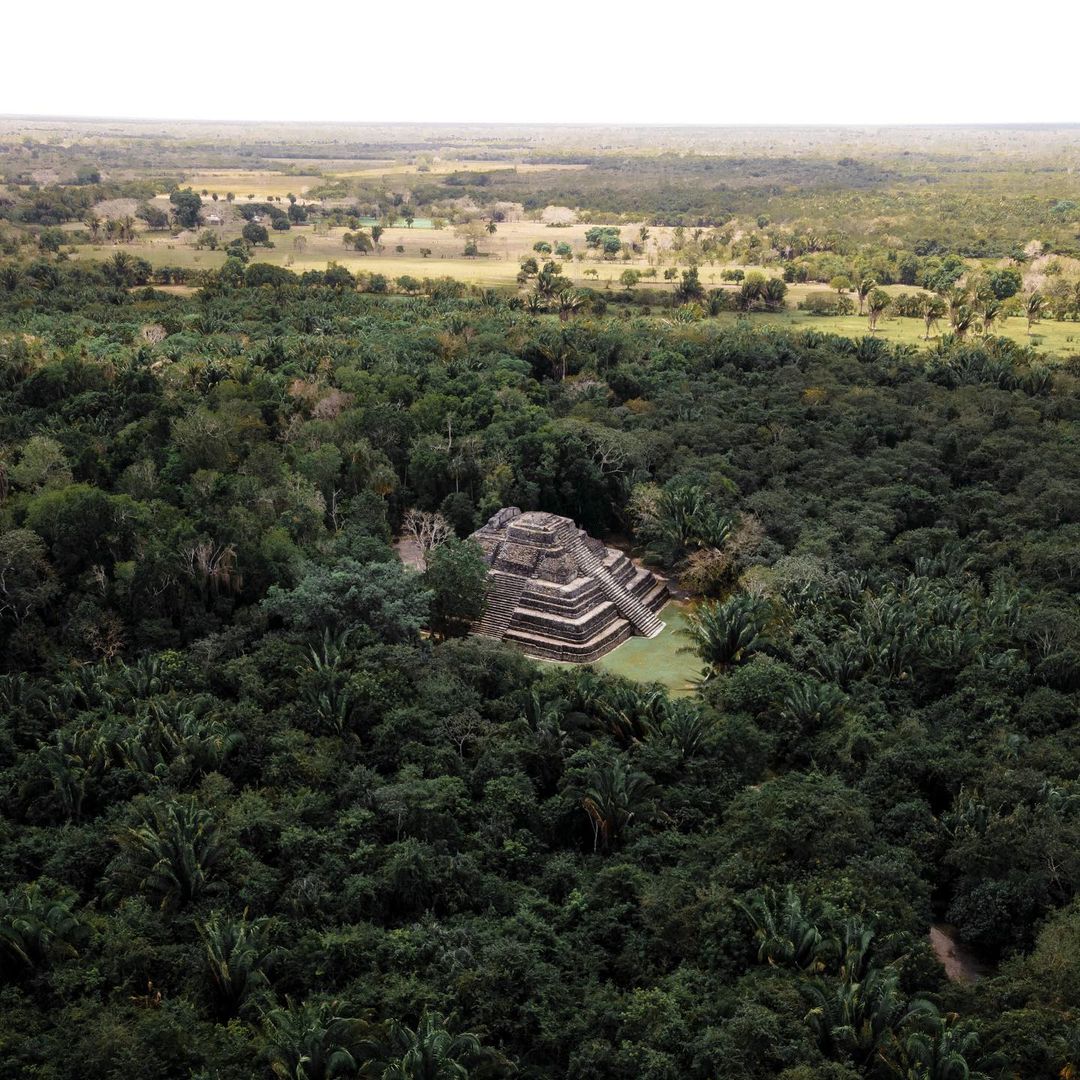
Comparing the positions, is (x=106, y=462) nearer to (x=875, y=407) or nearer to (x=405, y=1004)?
(x=405, y=1004)

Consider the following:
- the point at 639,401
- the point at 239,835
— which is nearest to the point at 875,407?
the point at 639,401

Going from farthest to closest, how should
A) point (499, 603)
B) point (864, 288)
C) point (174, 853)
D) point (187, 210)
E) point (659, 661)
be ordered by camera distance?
point (187, 210) → point (864, 288) → point (499, 603) → point (659, 661) → point (174, 853)

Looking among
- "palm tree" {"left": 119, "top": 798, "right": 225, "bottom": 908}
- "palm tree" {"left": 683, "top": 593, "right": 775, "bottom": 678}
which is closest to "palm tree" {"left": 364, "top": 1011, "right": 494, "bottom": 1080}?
"palm tree" {"left": 119, "top": 798, "right": 225, "bottom": 908}

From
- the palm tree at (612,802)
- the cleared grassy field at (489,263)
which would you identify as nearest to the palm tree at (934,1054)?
the palm tree at (612,802)

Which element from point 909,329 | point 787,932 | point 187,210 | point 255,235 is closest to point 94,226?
point 255,235

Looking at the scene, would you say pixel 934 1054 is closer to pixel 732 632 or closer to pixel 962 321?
pixel 732 632
